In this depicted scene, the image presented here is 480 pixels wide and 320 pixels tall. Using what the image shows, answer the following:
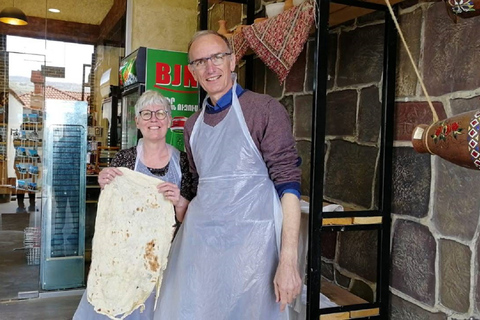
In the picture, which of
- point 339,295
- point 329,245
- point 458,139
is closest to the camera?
point 458,139

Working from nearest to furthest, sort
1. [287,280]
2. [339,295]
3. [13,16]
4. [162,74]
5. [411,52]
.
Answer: [287,280] < [411,52] < [339,295] < [162,74] < [13,16]

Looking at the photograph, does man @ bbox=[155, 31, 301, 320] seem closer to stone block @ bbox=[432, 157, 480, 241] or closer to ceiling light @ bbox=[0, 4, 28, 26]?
stone block @ bbox=[432, 157, 480, 241]

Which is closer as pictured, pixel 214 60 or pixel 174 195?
pixel 214 60

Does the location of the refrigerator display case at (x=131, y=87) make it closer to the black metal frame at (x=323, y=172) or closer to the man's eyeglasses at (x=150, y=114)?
the man's eyeglasses at (x=150, y=114)

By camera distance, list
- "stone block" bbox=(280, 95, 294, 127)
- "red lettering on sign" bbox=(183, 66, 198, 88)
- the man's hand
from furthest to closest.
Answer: "red lettering on sign" bbox=(183, 66, 198, 88) < "stone block" bbox=(280, 95, 294, 127) < the man's hand

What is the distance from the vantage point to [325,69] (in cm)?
165

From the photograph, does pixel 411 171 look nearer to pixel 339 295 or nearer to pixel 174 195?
pixel 339 295

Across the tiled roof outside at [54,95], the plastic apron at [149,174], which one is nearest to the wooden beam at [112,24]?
the tiled roof outside at [54,95]

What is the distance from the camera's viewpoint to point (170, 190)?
181 cm

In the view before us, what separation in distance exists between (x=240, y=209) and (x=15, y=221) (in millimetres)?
2974

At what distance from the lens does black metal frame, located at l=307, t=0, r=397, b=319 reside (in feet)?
5.36

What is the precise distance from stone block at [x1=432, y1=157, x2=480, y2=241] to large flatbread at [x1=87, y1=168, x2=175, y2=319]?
1036 mm

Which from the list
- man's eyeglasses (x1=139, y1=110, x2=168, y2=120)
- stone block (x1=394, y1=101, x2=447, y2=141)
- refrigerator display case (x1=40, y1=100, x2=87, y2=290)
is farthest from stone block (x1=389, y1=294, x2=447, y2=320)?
refrigerator display case (x1=40, y1=100, x2=87, y2=290)

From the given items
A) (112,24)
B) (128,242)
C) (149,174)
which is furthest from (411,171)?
(112,24)
